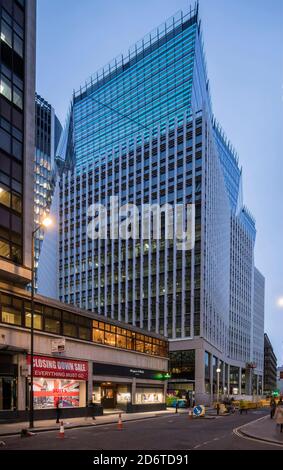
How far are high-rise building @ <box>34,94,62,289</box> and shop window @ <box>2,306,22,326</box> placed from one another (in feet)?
439

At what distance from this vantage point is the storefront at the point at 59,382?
3453cm

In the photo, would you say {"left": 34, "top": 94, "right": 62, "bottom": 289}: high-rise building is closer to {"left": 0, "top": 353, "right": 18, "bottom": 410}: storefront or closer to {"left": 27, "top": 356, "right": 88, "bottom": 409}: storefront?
{"left": 27, "top": 356, "right": 88, "bottom": 409}: storefront

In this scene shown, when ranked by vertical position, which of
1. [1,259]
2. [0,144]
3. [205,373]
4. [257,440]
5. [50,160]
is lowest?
[205,373]

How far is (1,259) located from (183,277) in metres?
69.9

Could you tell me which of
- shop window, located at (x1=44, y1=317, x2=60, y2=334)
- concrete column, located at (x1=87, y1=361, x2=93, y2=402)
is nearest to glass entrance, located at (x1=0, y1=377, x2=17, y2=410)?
shop window, located at (x1=44, y1=317, x2=60, y2=334)

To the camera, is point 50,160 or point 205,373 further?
point 50,160

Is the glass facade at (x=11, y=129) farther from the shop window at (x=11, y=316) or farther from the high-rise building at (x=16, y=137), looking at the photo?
the shop window at (x=11, y=316)

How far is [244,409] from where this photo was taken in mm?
59312

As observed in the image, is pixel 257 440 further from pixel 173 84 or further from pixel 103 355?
pixel 173 84

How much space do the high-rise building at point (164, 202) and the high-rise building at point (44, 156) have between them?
25.2 metres

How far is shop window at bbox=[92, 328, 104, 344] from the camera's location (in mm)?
43419

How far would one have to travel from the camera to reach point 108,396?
47.5m

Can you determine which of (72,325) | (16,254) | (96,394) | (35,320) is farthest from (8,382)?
(96,394)

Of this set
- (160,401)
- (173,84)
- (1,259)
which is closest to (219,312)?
(173,84)
